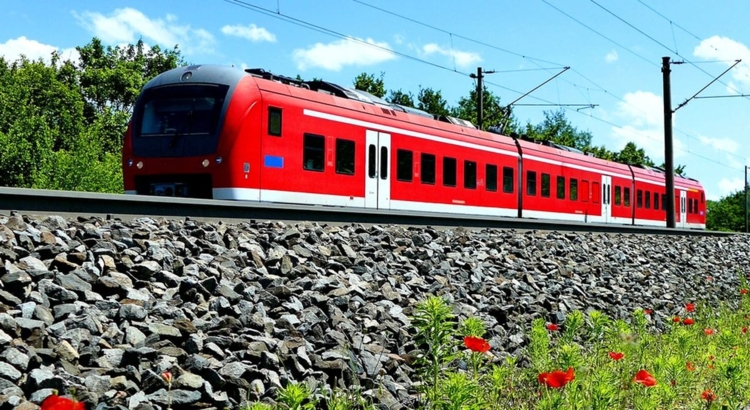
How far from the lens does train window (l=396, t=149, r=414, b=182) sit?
17.3 meters

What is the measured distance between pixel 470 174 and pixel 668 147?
10.9 meters

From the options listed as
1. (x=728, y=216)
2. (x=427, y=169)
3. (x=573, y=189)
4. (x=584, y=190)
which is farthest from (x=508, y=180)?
(x=728, y=216)

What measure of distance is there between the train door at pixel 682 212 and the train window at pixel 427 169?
20.2m

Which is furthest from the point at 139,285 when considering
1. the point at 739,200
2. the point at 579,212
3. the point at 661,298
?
the point at 739,200

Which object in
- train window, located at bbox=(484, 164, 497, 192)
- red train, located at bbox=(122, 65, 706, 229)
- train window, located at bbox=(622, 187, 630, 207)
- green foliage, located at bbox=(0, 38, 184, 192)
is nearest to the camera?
red train, located at bbox=(122, 65, 706, 229)

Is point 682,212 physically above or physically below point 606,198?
below

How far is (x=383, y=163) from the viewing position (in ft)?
55.2

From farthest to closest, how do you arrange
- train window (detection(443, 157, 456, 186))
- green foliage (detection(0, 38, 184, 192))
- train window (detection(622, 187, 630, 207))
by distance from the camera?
green foliage (detection(0, 38, 184, 192)), train window (detection(622, 187, 630, 207)), train window (detection(443, 157, 456, 186))

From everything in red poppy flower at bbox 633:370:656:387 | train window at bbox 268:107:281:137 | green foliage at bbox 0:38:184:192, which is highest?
green foliage at bbox 0:38:184:192

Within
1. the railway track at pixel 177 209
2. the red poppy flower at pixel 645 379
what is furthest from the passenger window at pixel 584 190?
the red poppy flower at pixel 645 379

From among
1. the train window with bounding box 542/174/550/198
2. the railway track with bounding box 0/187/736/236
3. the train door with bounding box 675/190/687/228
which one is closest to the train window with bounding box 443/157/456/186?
the train window with bounding box 542/174/550/198

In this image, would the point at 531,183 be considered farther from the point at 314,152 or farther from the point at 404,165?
the point at 314,152

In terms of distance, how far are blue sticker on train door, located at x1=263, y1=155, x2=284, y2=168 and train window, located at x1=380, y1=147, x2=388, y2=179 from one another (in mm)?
3071

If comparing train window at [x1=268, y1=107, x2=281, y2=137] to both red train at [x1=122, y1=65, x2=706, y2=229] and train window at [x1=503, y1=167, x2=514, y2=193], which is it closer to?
red train at [x1=122, y1=65, x2=706, y2=229]
